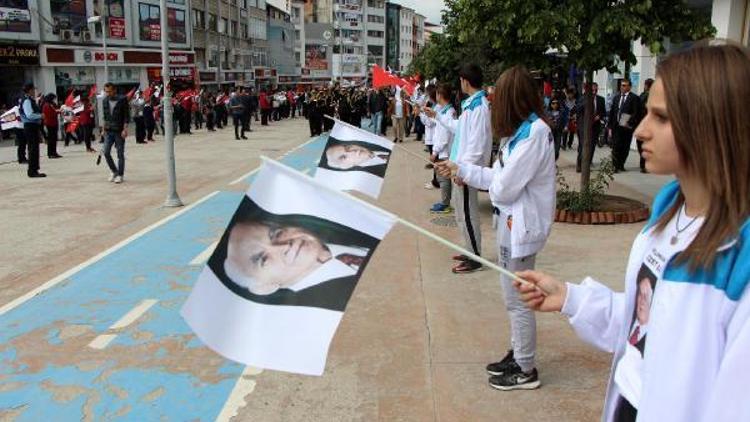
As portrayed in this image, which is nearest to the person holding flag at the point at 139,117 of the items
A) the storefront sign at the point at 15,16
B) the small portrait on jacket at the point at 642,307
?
the storefront sign at the point at 15,16

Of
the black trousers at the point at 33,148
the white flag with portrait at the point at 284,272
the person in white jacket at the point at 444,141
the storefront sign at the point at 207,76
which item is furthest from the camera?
the storefront sign at the point at 207,76

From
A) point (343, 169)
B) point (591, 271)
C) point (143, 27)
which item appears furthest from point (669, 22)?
point (143, 27)

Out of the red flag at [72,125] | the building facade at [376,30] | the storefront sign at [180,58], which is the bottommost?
the red flag at [72,125]

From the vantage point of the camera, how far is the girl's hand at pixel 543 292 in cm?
216

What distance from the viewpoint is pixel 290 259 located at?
2.53 metres

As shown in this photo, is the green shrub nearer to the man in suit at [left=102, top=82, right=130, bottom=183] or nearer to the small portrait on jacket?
the small portrait on jacket

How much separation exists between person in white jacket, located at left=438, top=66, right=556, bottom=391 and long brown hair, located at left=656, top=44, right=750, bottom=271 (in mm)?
2352

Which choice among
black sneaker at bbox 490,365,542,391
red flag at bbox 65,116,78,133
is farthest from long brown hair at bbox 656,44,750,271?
red flag at bbox 65,116,78,133

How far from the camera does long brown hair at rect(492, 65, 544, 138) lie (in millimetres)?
4070

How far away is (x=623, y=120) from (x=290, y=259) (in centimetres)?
1228

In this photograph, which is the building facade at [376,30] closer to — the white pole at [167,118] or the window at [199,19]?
the window at [199,19]

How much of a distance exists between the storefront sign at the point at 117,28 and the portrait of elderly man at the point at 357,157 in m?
39.3

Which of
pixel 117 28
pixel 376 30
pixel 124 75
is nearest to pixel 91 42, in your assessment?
pixel 117 28

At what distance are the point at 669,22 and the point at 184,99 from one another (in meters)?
23.3
